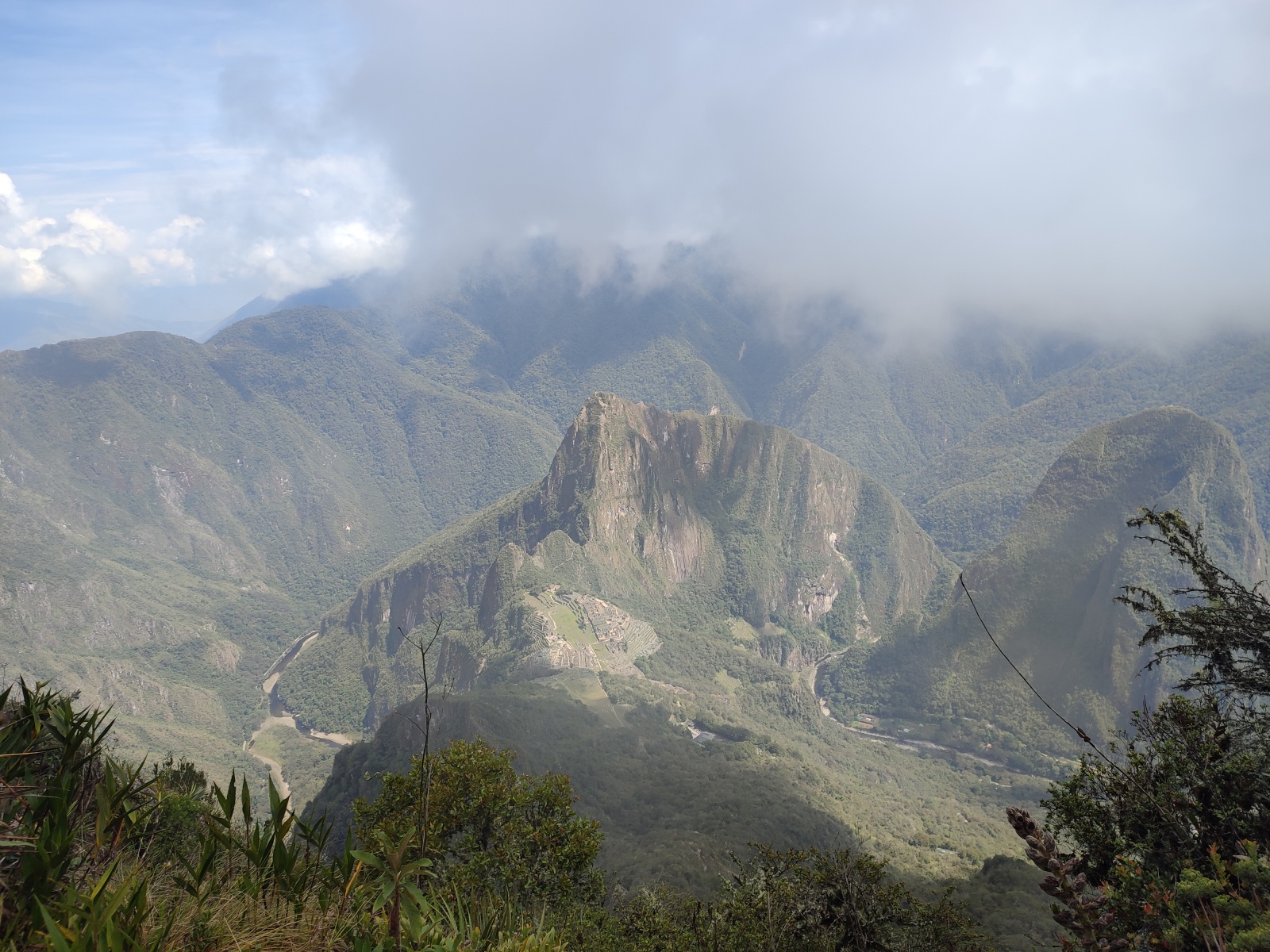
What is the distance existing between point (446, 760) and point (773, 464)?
185 metres

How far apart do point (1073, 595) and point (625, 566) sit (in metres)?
85.6

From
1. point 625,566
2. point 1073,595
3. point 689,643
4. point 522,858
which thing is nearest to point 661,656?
point 689,643

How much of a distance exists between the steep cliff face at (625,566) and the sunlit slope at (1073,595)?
18192mm

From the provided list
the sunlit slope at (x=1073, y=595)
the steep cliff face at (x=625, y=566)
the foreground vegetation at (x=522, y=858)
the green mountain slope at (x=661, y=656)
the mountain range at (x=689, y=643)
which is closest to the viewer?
the foreground vegetation at (x=522, y=858)

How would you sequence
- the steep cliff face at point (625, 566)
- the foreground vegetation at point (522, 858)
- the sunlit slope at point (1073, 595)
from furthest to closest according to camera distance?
the steep cliff face at point (625, 566), the sunlit slope at point (1073, 595), the foreground vegetation at point (522, 858)

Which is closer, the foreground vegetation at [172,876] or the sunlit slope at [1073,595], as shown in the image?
the foreground vegetation at [172,876]

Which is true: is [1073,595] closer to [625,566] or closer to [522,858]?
[625,566]

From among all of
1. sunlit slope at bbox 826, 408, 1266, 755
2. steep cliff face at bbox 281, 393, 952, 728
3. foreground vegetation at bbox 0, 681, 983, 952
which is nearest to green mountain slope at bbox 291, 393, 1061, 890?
steep cliff face at bbox 281, 393, 952, 728

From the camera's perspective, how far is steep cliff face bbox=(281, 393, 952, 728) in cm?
13875

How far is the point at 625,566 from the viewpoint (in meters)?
159

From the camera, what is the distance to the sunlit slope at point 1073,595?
118938mm

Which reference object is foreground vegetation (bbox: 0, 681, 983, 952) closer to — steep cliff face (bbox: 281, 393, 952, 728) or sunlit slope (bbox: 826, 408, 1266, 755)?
Result: steep cliff face (bbox: 281, 393, 952, 728)

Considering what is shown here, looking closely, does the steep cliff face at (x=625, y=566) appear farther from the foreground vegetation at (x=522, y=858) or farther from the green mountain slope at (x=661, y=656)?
the foreground vegetation at (x=522, y=858)

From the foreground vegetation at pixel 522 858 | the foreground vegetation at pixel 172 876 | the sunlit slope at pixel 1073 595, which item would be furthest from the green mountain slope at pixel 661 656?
the foreground vegetation at pixel 172 876
